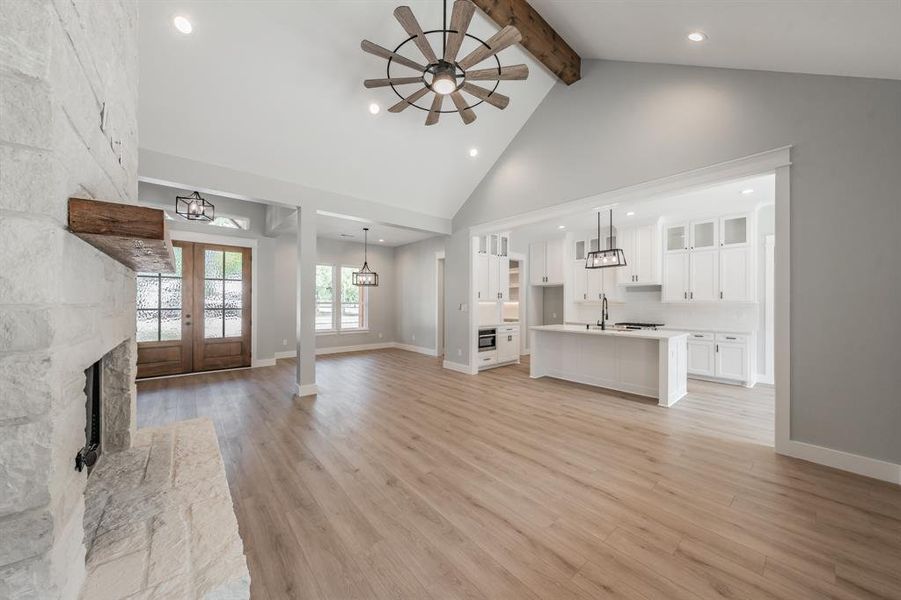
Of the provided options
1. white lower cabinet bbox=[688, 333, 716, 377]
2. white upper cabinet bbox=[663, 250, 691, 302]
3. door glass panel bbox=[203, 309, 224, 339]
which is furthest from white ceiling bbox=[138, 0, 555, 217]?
white lower cabinet bbox=[688, 333, 716, 377]

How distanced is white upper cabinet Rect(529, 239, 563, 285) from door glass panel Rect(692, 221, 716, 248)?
2431 millimetres

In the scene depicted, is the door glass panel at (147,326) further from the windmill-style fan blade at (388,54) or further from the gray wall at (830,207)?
the gray wall at (830,207)

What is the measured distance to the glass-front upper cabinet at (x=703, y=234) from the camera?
568 centimetres

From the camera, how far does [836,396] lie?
268cm

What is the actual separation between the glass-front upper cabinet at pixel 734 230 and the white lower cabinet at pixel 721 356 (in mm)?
1502

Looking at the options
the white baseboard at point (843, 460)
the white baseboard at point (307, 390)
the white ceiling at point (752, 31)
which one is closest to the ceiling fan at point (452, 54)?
the white ceiling at point (752, 31)

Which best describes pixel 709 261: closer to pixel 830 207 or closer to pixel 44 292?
pixel 830 207

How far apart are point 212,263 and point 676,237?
839 centimetres

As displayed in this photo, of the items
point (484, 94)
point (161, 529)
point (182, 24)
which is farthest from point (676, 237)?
point (161, 529)

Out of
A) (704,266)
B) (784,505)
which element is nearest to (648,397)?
(784,505)

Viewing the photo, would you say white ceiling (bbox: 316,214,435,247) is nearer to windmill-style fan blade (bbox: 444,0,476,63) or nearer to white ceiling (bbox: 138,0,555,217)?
white ceiling (bbox: 138,0,555,217)

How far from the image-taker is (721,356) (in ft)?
17.9

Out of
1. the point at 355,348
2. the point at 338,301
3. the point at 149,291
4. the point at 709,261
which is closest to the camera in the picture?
the point at 149,291

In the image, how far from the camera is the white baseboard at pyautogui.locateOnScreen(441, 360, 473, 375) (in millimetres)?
6089
